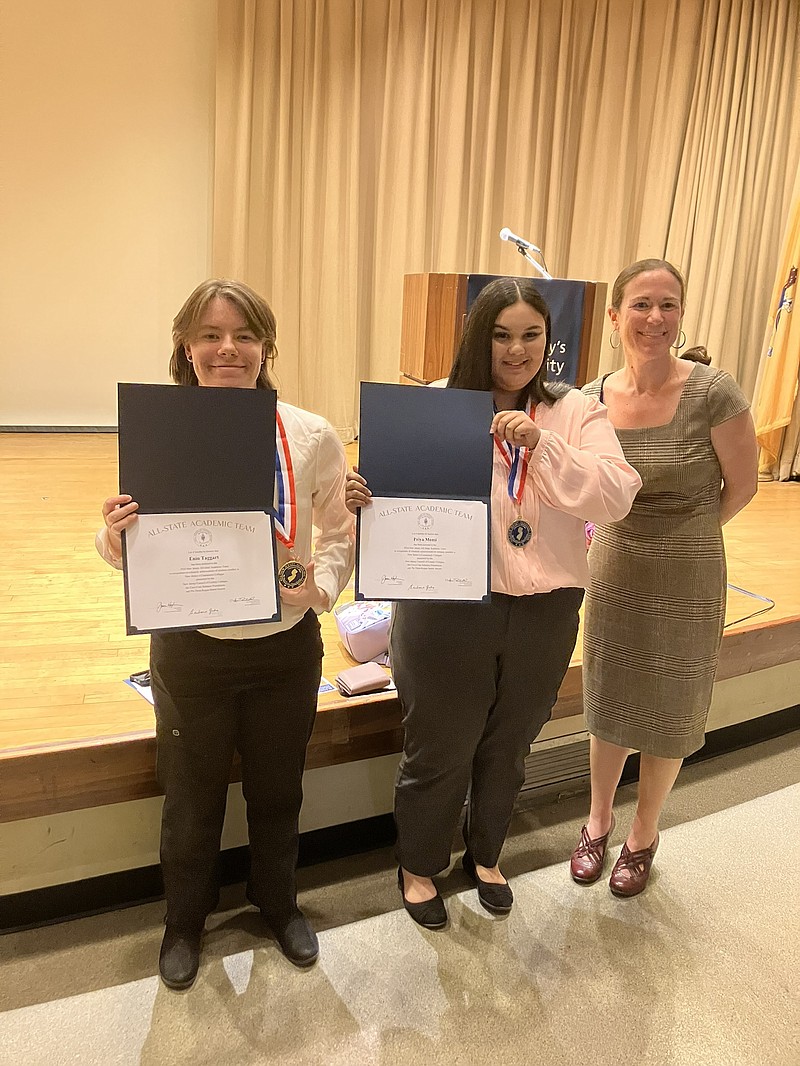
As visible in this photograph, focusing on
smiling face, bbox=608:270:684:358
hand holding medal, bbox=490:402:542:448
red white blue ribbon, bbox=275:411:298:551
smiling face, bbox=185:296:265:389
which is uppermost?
smiling face, bbox=608:270:684:358

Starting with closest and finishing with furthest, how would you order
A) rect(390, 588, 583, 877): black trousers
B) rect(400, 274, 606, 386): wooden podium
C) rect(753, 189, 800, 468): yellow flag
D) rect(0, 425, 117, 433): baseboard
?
rect(390, 588, 583, 877): black trousers → rect(400, 274, 606, 386): wooden podium → rect(753, 189, 800, 468): yellow flag → rect(0, 425, 117, 433): baseboard

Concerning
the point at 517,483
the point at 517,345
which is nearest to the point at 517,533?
the point at 517,483

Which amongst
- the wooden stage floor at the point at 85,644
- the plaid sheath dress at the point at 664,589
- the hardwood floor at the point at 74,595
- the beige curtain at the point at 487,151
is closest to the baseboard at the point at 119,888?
the wooden stage floor at the point at 85,644

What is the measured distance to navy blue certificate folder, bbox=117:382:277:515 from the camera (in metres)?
1.16

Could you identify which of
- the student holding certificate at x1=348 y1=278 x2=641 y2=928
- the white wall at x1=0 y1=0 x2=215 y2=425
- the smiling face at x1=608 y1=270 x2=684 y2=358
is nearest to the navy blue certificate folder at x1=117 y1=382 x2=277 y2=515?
the student holding certificate at x1=348 y1=278 x2=641 y2=928

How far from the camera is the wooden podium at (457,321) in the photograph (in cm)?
276

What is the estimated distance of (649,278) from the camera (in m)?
1.49

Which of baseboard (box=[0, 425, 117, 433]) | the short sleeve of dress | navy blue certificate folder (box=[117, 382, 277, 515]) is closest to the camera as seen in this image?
navy blue certificate folder (box=[117, 382, 277, 515])

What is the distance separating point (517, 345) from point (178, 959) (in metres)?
1.23

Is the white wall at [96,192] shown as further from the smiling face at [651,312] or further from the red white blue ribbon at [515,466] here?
the red white blue ribbon at [515,466]

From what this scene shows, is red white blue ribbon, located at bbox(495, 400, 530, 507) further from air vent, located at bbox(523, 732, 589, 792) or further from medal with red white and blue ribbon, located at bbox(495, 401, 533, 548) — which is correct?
air vent, located at bbox(523, 732, 589, 792)

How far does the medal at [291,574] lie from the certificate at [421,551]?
0.30 feet

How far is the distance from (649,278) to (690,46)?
403cm

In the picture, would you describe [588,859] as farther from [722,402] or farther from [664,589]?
[722,402]
